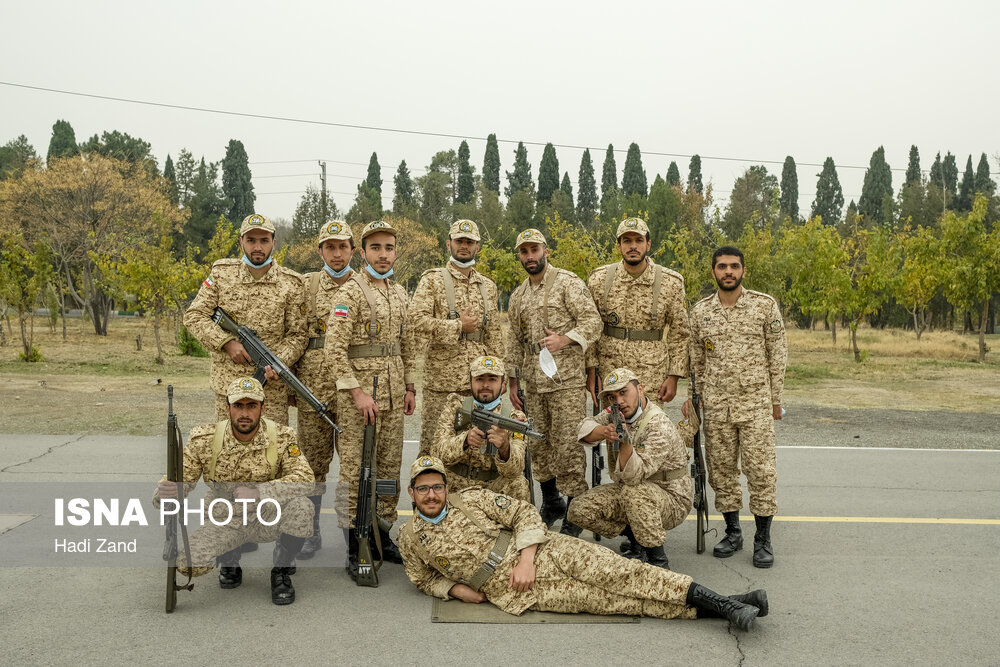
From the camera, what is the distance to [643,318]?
6434 millimetres

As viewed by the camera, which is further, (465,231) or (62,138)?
(62,138)

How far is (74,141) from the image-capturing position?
58.6m

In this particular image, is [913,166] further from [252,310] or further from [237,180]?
[252,310]

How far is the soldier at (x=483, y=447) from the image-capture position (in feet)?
17.5

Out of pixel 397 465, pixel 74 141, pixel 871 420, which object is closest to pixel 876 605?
pixel 397 465

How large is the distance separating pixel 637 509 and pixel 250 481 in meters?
2.46

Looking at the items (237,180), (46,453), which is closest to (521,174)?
(237,180)

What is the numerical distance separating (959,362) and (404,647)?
22.7 m

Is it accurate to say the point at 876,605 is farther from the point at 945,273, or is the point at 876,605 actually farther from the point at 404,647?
the point at 945,273

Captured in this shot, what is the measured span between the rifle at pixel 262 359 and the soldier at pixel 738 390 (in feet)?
9.16

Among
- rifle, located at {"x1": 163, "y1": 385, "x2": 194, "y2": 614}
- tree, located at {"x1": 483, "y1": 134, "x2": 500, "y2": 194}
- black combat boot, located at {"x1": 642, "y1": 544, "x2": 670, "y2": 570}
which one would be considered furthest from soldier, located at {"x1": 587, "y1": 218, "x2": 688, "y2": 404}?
tree, located at {"x1": 483, "y1": 134, "x2": 500, "y2": 194}

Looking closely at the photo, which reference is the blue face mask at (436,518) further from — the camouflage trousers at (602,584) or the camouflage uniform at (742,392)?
the camouflage uniform at (742,392)

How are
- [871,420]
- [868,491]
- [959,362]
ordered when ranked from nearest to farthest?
[868,491], [871,420], [959,362]

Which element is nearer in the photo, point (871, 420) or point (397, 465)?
point (397, 465)
